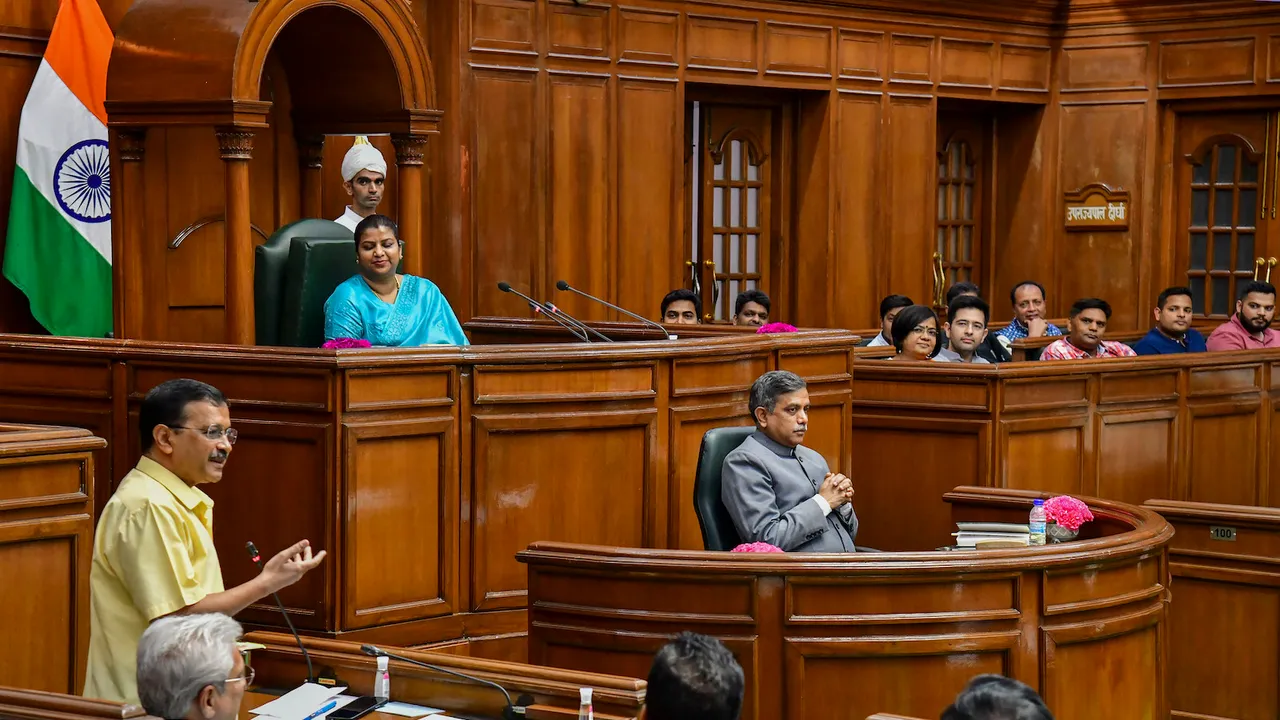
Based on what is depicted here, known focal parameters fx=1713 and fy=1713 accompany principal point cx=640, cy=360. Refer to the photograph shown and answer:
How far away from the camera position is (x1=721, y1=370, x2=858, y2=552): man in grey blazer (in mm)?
4879

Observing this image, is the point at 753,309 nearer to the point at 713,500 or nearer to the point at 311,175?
the point at 311,175

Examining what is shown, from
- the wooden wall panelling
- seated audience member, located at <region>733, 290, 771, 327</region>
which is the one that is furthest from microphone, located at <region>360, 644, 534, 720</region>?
the wooden wall panelling

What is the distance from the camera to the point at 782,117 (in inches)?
410

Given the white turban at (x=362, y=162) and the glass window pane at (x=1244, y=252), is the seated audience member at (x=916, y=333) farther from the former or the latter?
the glass window pane at (x=1244, y=252)

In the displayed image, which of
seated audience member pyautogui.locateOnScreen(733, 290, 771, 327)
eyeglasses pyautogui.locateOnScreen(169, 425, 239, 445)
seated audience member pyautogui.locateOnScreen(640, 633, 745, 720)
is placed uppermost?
seated audience member pyautogui.locateOnScreen(733, 290, 771, 327)

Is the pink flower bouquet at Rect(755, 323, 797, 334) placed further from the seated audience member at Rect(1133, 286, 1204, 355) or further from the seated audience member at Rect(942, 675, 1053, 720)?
the seated audience member at Rect(942, 675, 1053, 720)

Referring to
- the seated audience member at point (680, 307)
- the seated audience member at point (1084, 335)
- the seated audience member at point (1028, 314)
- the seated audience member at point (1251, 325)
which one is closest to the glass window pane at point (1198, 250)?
the seated audience member at point (1251, 325)

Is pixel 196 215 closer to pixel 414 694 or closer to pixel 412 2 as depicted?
pixel 412 2

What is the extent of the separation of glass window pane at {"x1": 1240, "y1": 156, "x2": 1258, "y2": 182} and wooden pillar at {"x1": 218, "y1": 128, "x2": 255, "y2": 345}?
764cm

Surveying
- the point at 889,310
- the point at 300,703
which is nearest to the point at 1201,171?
the point at 889,310

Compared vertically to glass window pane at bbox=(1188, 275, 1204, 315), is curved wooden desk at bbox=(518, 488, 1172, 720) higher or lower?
lower

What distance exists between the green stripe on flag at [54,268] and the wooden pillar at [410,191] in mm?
1262

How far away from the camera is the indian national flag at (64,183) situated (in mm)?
6820

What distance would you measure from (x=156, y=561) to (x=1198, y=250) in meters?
9.43
